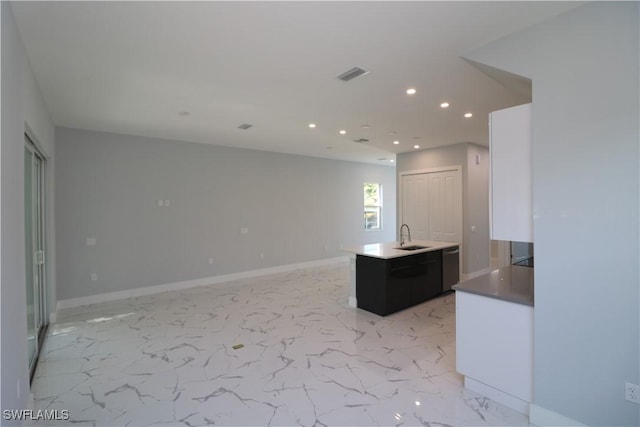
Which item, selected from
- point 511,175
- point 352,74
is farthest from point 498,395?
point 352,74

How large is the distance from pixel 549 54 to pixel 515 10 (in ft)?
1.26

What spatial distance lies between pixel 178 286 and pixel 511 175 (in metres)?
5.63

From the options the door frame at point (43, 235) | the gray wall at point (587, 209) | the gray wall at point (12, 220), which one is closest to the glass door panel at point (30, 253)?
the door frame at point (43, 235)

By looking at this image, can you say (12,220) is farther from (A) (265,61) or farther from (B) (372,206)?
(B) (372,206)

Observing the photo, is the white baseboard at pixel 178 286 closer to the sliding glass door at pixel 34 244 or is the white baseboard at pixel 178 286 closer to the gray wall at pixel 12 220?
the sliding glass door at pixel 34 244

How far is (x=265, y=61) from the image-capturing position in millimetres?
2711

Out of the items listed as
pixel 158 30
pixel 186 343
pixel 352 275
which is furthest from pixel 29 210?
pixel 352 275

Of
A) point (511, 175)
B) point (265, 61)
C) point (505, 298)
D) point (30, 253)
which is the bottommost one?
point (505, 298)

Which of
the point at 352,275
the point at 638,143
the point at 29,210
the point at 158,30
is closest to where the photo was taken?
the point at 638,143

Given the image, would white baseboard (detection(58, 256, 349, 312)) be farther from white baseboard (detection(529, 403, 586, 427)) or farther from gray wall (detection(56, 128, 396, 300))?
white baseboard (detection(529, 403, 586, 427))

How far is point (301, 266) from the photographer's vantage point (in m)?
7.69

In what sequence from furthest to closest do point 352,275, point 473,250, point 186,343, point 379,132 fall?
1. point 473,250
2. point 379,132
3. point 352,275
4. point 186,343

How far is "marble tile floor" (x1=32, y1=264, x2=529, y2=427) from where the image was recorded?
7.52 feet

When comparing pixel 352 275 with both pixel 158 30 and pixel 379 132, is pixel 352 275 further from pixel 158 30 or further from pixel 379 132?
pixel 158 30
